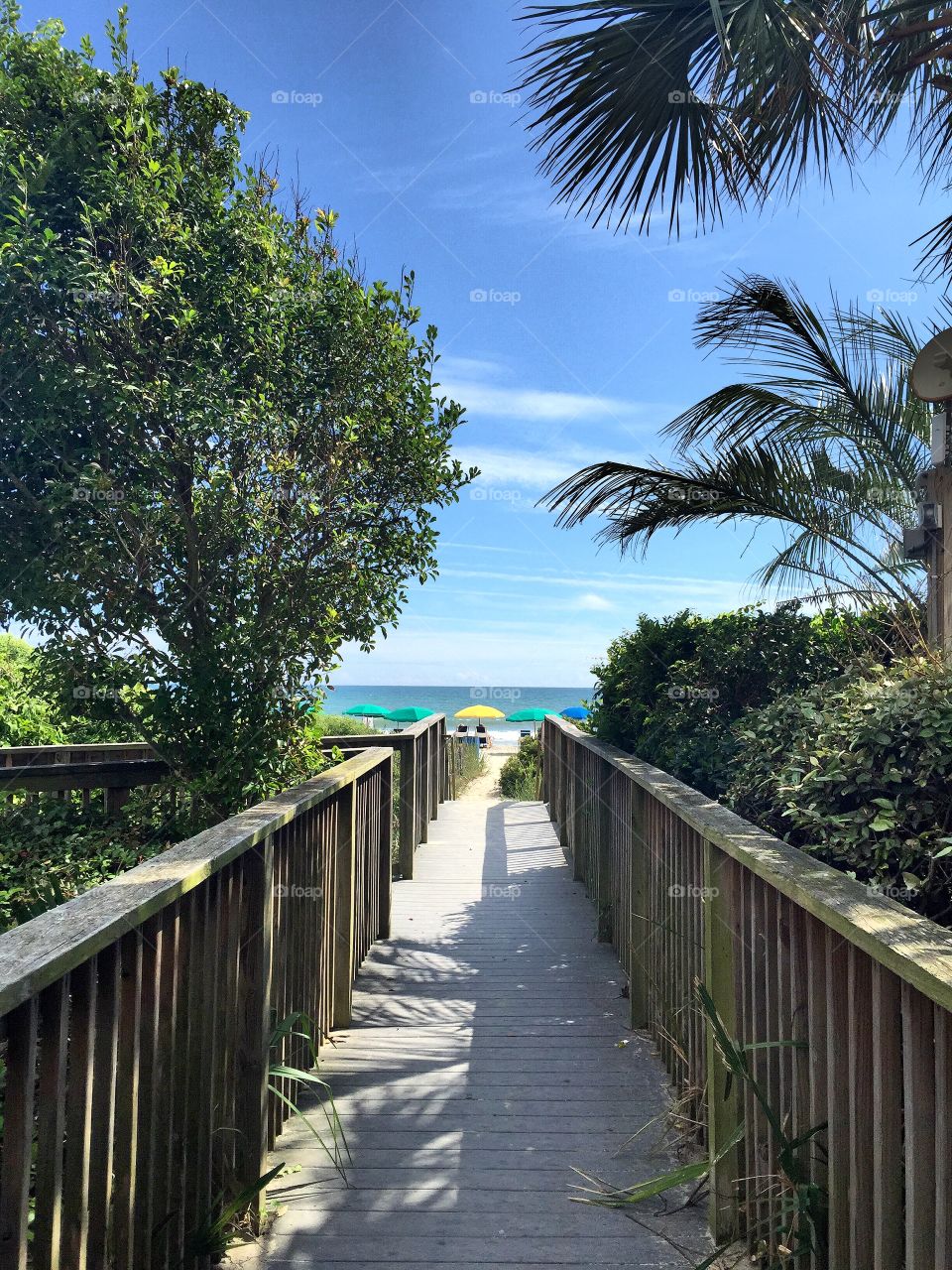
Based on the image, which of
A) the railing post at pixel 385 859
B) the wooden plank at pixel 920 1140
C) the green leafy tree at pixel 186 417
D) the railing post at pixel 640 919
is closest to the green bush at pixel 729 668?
the railing post at pixel 640 919

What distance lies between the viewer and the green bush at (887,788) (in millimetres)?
2406

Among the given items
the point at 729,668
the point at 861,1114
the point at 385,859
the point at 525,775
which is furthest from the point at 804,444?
the point at 525,775

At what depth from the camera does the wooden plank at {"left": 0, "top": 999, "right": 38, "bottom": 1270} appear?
1.10 meters

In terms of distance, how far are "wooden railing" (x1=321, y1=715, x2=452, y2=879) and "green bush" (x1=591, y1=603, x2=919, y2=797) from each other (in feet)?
6.97

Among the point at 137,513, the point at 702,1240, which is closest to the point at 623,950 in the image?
the point at 702,1240

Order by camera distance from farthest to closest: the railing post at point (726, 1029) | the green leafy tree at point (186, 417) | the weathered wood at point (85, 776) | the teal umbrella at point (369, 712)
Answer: the teal umbrella at point (369, 712)
the weathered wood at point (85, 776)
the green leafy tree at point (186, 417)
the railing post at point (726, 1029)

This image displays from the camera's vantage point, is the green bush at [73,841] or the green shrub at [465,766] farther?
the green shrub at [465,766]

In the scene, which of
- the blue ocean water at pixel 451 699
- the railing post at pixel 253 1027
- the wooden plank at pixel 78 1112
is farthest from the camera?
the blue ocean water at pixel 451 699

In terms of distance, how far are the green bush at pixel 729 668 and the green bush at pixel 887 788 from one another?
1.59 metres

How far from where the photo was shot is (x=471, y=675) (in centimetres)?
12050

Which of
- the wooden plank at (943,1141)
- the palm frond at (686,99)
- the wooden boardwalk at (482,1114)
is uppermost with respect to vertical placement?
the palm frond at (686,99)

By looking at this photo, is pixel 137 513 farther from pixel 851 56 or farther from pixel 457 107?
pixel 457 107

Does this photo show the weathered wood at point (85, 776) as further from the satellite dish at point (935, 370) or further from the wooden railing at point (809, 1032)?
the satellite dish at point (935, 370)

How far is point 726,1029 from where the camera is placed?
7.82 feet
